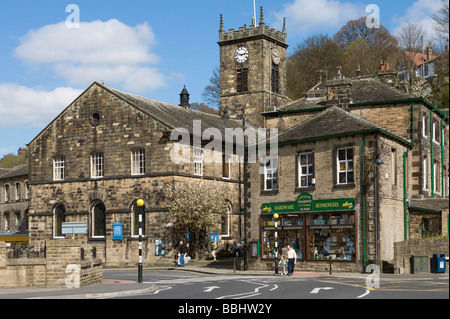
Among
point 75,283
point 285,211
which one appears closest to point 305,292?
point 75,283

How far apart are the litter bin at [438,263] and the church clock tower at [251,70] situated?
28.1 metres

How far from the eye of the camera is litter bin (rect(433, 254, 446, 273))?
32.8 m

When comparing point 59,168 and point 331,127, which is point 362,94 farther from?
point 59,168

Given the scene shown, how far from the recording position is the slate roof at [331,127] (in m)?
35.4

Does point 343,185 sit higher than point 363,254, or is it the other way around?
point 343,185

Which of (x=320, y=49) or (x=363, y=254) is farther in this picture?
(x=320, y=49)

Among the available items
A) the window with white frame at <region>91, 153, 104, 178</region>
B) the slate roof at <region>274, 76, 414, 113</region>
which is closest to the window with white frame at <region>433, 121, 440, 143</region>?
the slate roof at <region>274, 76, 414, 113</region>

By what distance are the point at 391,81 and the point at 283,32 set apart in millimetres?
18263

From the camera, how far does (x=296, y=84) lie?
8019 cm

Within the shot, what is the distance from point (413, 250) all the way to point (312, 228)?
5.34 metres

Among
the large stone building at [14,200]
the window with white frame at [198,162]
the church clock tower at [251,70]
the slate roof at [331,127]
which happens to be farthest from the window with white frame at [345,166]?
the large stone building at [14,200]

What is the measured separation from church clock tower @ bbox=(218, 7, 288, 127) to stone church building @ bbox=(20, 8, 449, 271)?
106 mm

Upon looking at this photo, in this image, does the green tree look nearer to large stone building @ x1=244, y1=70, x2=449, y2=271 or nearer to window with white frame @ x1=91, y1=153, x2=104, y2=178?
window with white frame @ x1=91, y1=153, x2=104, y2=178

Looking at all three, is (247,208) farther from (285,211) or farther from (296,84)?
(296,84)
